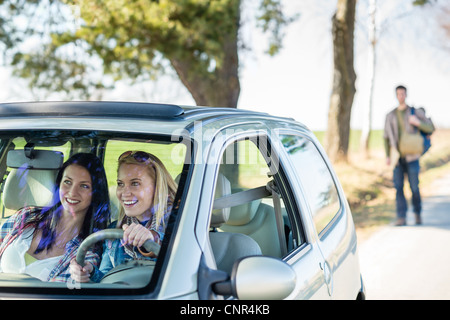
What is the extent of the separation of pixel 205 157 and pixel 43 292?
2.35ft

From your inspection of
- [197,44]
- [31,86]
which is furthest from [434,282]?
[31,86]

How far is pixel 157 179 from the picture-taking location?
2.44m

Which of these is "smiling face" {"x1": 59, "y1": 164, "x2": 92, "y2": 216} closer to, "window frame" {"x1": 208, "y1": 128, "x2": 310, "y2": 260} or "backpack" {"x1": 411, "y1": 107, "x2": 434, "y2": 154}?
"window frame" {"x1": 208, "y1": 128, "x2": 310, "y2": 260}

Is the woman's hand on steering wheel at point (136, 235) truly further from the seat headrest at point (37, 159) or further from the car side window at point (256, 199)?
the seat headrest at point (37, 159)

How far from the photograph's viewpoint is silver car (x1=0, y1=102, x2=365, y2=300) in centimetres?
193

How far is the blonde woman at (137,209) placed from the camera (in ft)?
7.26

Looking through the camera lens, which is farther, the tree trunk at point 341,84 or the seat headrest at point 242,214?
the tree trunk at point 341,84

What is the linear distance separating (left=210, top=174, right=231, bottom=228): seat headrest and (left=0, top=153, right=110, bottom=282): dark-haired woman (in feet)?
1.56

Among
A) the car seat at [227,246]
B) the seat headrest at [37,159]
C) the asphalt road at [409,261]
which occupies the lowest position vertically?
the asphalt road at [409,261]

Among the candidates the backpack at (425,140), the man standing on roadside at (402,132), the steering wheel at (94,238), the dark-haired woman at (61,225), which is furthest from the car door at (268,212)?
the backpack at (425,140)

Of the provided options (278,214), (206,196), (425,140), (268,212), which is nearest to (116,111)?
(206,196)

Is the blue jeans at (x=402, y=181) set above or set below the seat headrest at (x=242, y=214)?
above

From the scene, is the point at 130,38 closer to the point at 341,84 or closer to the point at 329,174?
the point at 341,84

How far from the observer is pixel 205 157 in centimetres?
214
